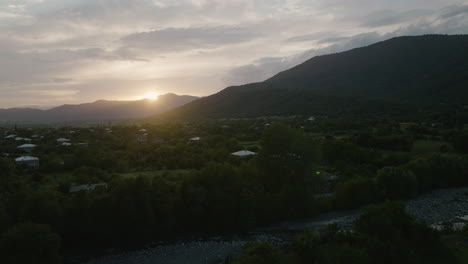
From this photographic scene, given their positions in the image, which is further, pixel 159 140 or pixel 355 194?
pixel 159 140

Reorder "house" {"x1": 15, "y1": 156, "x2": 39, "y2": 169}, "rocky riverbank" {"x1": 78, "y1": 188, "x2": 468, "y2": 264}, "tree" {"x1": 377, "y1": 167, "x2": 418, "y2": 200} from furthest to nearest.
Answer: "house" {"x1": 15, "y1": 156, "x2": 39, "y2": 169}, "tree" {"x1": 377, "y1": 167, "x2": 418, "y2": 200}, "rocky riverbank" {"x1": 78, "y1": 188, "x2": 468, "y2": 264}

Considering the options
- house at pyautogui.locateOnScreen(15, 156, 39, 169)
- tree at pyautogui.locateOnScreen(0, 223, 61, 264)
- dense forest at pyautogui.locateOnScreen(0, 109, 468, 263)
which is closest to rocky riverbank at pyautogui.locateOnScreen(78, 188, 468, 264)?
dense forest at pyautogui.locateOnScreen(0, 109, 468, 263)

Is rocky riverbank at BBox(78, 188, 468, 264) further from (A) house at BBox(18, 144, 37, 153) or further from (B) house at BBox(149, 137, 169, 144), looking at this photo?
(B) house at BBox(149, 137, 169, 144)

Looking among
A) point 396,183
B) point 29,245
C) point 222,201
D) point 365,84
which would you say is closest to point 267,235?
point 222,201

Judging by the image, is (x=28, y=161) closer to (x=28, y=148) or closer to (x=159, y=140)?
(x=28, y=148)

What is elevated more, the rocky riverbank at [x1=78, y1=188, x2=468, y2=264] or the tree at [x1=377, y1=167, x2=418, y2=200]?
the tree at [x1=377, y1=167, x2=418, y2=200]

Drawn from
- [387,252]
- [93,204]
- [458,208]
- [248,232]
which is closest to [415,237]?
[387,252]

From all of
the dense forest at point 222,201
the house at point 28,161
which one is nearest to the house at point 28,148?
the dense forest at point 222,201

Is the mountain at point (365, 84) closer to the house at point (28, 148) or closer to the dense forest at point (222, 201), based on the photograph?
the dense forest at point (222, 201)
